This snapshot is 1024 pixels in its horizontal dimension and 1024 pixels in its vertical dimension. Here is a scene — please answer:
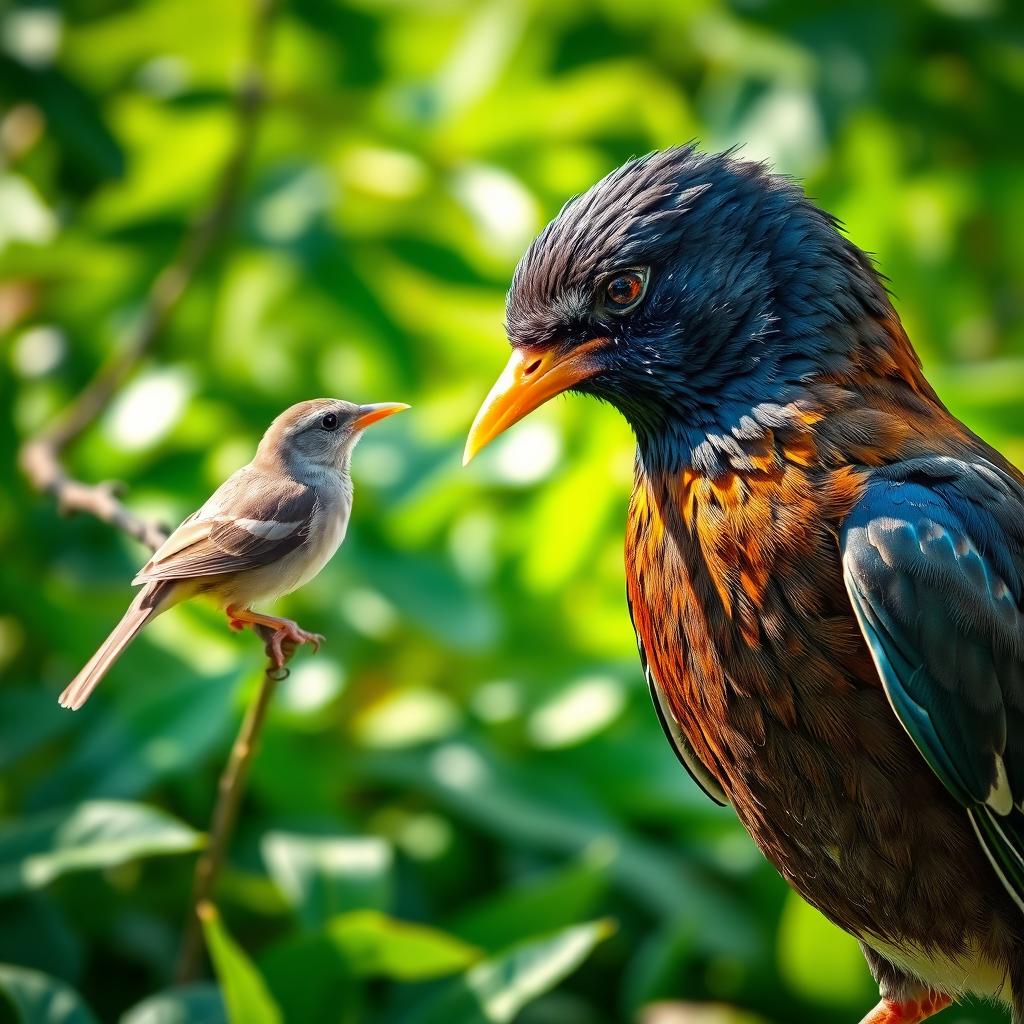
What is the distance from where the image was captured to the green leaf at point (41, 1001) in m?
3.68

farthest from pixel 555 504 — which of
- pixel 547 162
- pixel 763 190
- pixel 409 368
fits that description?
pixel 763 190

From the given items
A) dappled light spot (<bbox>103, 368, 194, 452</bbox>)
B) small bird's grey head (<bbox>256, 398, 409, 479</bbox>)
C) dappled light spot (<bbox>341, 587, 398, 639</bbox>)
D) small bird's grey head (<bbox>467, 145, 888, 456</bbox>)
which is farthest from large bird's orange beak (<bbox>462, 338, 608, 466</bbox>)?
dappled light spot (<bbox>103, 368, 194, 452</bbox>)

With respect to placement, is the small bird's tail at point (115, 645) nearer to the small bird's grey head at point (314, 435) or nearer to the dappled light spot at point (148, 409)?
the small bird's grey head at point (314, 435)

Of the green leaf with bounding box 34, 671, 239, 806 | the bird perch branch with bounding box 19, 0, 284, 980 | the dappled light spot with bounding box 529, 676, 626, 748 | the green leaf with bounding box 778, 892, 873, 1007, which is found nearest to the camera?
the bird perch branch with bounding box 19, 0, 284, 980

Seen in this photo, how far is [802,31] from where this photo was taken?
20.9 feet

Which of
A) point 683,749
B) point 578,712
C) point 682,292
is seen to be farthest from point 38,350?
point 682,292

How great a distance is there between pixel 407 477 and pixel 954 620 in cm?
262

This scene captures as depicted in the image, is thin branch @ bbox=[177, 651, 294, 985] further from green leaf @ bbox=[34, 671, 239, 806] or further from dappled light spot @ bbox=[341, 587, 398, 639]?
dappled light spot @ bbox=[341, 587, 398, 639]

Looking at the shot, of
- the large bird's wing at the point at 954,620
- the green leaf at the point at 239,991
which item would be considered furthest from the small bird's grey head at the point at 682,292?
the green leaf at the point at 239,991

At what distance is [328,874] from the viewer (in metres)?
4.36

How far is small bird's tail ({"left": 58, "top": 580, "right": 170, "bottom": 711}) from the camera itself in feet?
6.58

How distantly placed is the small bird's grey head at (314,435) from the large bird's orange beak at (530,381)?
458 mm

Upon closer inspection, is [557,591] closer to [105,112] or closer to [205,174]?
[205,174]

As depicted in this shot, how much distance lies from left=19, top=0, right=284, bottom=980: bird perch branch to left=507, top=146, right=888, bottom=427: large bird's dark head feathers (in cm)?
93
